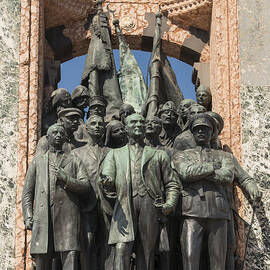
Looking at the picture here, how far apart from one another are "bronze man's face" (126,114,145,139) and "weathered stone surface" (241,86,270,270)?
5.84 ft

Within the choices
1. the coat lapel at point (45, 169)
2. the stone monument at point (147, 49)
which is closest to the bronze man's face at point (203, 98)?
the stone monument at point (147, 49)

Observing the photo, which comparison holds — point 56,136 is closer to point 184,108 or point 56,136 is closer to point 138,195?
point 138,195

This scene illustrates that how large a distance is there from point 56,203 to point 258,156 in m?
2.77

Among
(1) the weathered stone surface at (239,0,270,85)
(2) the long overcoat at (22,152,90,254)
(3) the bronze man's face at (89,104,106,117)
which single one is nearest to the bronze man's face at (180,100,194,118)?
(1) the weathered stone surface at (239,0,270,85)

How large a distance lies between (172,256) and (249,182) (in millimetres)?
1257

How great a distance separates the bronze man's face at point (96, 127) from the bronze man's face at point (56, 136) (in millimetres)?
494

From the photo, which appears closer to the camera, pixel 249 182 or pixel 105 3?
pixel 249 182

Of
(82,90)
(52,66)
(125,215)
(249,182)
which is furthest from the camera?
(52,66)

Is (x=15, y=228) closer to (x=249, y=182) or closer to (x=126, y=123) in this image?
(x=126, y=123)

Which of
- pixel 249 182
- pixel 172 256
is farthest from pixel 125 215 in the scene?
pixel 249 182

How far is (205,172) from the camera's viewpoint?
11.8 meters

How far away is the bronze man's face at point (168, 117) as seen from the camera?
43.1 feet

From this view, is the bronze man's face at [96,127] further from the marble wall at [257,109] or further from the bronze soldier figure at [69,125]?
the marble wall at [257,109]

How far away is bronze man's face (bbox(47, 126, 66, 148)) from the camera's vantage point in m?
12.0
